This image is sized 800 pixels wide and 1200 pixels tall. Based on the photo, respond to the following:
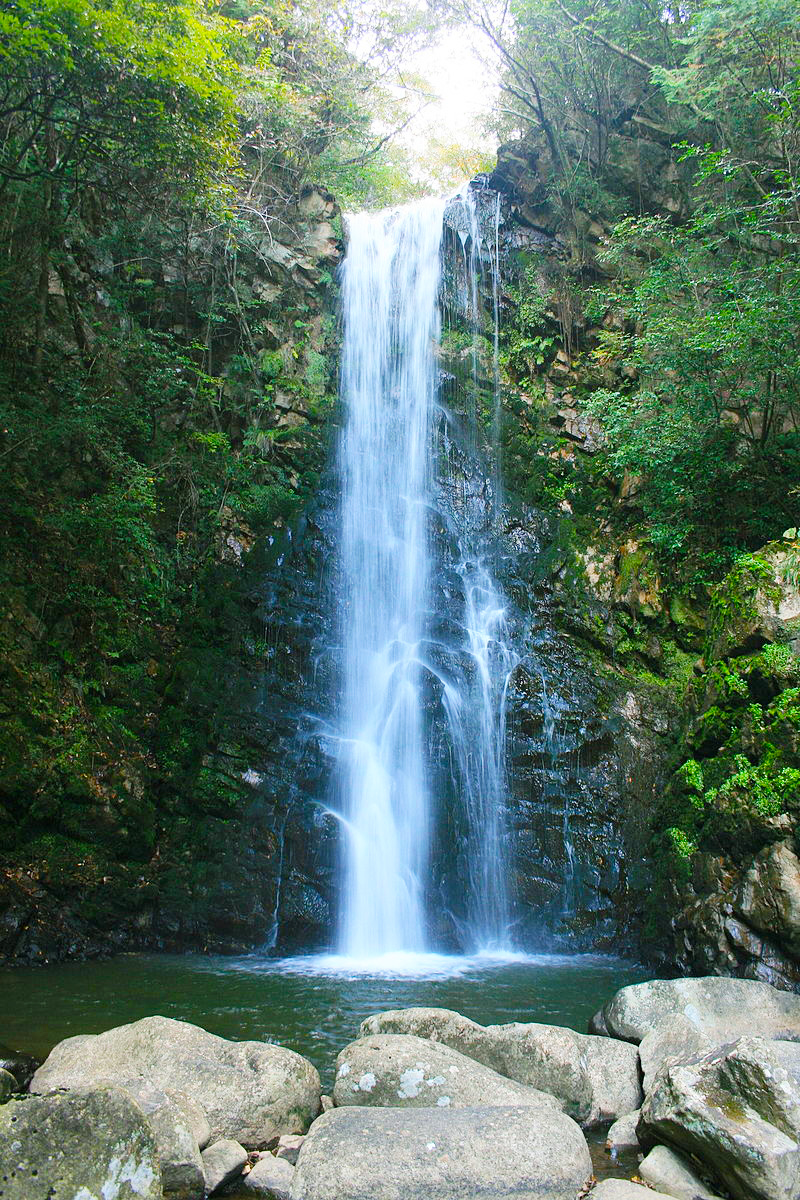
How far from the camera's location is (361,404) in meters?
13.9

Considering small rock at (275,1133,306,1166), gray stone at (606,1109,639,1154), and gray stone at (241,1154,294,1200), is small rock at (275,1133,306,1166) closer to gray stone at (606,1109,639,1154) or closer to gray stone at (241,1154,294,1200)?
gray stone at (241,1154,294,1200)

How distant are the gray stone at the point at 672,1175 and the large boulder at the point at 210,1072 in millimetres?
1887

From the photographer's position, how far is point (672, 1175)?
12.1 feet

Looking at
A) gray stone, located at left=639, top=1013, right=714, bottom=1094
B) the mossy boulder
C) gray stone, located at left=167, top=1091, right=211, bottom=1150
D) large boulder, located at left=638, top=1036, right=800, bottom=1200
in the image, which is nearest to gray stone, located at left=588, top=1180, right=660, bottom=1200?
large boulder, located at left=638, top=1036, right=800, bottom=1200

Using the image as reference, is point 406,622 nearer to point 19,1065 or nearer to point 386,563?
point 386,563

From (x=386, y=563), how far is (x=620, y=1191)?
9.41 meters

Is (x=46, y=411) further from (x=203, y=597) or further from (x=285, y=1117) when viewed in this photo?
(x=285, y=1117)

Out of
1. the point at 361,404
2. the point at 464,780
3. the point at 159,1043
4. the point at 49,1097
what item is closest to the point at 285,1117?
the point at 159,1043

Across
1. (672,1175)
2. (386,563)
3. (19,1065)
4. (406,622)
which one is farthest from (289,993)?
(386,563)

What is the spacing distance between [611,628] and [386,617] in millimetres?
3440

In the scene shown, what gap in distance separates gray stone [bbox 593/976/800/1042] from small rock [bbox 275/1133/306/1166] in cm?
253

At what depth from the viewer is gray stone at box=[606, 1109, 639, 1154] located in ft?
13.6

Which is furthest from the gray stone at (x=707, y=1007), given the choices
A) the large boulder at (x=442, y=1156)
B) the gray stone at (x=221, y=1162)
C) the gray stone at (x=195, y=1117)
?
the gray stone at (x=195, y=1117)

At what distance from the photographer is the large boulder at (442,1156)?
3.37 metres
